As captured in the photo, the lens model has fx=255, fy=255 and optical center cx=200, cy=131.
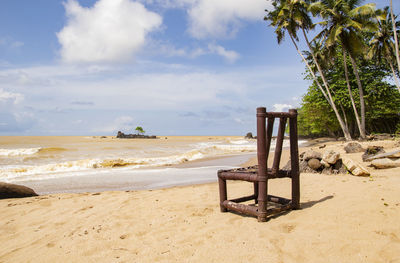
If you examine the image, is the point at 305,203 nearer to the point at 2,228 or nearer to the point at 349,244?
the point at 349,244

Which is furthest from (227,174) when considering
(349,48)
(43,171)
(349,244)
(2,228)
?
(349,48)

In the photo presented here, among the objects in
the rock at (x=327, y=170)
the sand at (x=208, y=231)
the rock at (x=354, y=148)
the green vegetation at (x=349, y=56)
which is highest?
the green vegetation at (x=349, y=56)

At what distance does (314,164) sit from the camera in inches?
322

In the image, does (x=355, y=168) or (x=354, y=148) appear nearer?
(x=355, y=168)

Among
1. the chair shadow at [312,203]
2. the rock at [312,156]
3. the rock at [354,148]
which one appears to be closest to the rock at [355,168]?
the rock at [312,156]

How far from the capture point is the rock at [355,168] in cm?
668

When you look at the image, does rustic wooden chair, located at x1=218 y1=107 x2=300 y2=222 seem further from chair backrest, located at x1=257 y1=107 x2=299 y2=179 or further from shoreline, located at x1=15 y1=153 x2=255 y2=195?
shoreline, located at x1=15 y1=153 x2=255 y2=195

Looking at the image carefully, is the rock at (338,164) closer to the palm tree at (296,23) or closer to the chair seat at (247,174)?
the chair seat at (247,174)

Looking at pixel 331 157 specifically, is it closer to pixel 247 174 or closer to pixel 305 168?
pixel 305 168

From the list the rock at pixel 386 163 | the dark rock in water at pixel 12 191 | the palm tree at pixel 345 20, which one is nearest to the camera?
the dark rock in water at pixel 12 191

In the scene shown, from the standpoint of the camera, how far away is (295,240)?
3.14m

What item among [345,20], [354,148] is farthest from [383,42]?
[354,148]

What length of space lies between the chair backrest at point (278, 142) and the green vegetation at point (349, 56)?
20.1m

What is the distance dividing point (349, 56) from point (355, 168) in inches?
955
